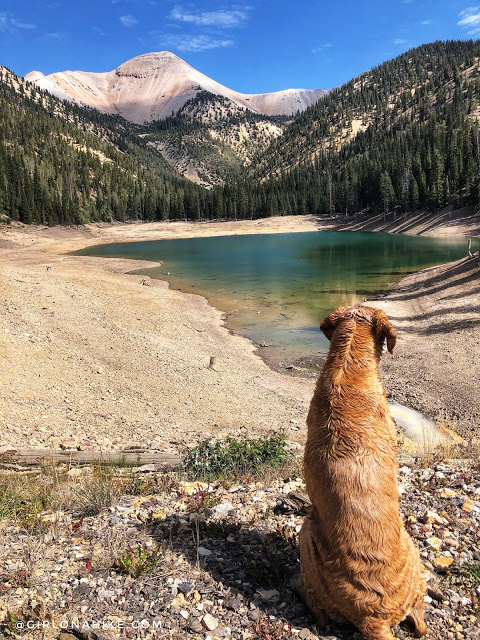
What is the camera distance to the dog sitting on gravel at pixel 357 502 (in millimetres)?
2990

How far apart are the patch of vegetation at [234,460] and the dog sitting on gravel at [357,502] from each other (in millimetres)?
3882

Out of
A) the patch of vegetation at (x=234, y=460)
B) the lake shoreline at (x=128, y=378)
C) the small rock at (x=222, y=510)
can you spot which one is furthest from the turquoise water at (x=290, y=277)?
the small rock at (x=222, y=510)

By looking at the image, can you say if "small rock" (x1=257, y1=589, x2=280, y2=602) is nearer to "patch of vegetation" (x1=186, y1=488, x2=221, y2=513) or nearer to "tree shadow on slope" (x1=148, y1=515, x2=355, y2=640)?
"tree shadow on slope" (x1=148, y1=515, x2=355, y2=640)

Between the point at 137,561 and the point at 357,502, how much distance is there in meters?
2.26

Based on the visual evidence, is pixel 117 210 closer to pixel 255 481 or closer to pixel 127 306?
pixel 127 306

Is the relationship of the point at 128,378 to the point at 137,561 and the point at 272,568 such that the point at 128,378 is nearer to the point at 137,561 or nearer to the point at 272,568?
the point at 137,561

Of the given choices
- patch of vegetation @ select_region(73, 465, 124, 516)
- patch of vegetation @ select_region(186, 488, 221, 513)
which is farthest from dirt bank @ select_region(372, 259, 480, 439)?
patch of vegetation @ select_region(73, 465, 124, 516)

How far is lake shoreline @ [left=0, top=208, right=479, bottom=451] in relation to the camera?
11.3 m

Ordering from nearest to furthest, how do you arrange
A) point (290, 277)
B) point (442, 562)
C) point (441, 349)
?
point (442, 562) → point (441, 349) → point (290, 277)

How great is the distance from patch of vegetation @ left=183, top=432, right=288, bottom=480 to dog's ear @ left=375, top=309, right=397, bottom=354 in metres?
4.44

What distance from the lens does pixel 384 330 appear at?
337 centimetres

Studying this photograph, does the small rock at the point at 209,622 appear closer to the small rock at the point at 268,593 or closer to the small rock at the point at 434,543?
the small rock at the point at 268,593

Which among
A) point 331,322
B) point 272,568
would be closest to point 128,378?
point 272,568

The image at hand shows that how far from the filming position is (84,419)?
11664 mm
